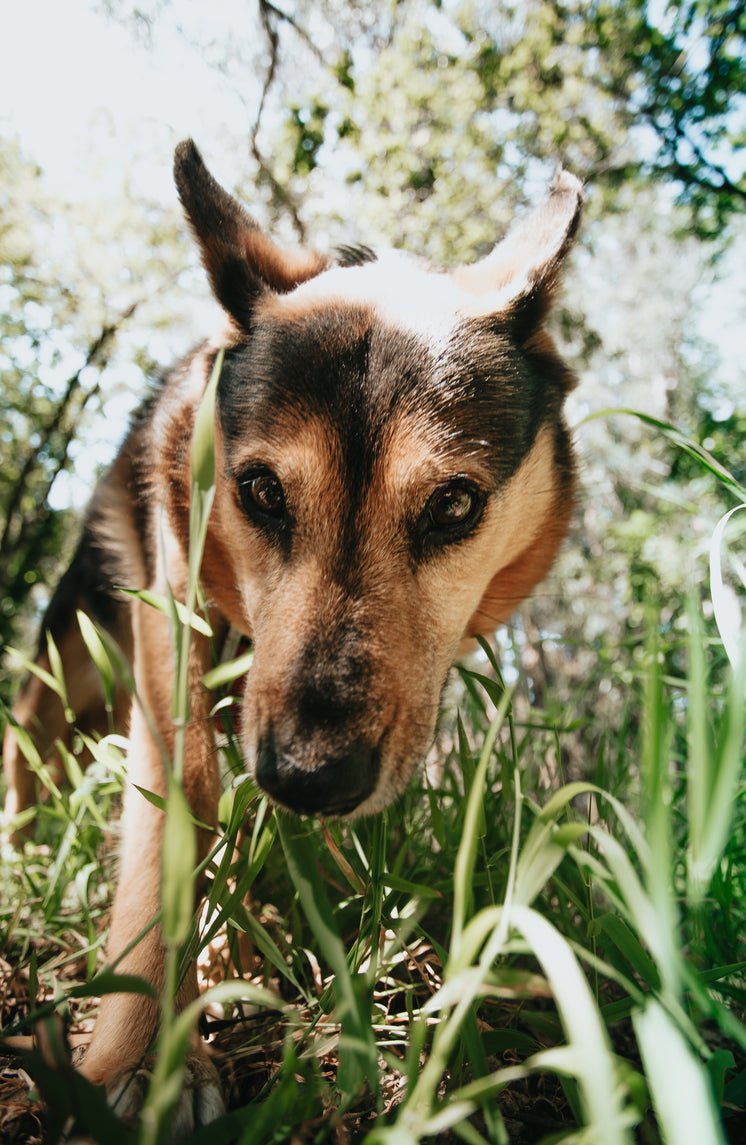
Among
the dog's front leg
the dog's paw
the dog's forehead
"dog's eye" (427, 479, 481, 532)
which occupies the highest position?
the dog's forehead

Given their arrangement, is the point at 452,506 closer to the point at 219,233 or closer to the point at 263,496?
the point at 263,496

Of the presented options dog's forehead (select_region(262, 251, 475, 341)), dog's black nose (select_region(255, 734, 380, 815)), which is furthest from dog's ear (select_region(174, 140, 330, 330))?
dog's black nose (select_region(255, 734, 380, 815))

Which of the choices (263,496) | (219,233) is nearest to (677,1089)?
(263,496)

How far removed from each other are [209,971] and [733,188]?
9.37 meters

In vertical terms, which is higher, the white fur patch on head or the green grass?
the white fur patch on head

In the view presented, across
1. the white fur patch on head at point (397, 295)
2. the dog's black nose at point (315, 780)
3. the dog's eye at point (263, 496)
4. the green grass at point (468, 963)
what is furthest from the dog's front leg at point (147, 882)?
→ the white fur patch on head at point (397, 295)

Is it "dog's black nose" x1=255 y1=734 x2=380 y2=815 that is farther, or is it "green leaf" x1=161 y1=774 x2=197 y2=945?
"dog's black nose" x1=255 y1=734 x2=380 y2=815

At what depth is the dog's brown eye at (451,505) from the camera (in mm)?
2014

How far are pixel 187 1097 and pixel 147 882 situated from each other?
69 cm

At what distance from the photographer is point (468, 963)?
89 cm

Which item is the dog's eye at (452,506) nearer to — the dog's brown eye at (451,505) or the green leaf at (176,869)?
the dog's brown eye at (451,505)

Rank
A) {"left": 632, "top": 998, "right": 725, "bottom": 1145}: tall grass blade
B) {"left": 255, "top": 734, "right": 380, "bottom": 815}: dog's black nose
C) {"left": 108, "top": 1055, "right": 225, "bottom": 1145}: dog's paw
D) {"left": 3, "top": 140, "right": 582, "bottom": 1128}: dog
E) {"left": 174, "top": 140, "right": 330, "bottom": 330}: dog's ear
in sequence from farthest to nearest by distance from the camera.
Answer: {"left": 174, "top": 140, "right": 330, "bottom": 330}: dog's ear < {"left": 3, "top": 140, "right": 582, "bottom": 1128}: dog < {"left": 255, "top": 734, "right": 380, "bottom": 815}: dog's black nose < {"left": 108, "top": 1055, "right": 225, "bottom": 1145}: dog's paw < {"left": 632, "top": 998, "right": 725, "bottom": 1145}: tall grass blade

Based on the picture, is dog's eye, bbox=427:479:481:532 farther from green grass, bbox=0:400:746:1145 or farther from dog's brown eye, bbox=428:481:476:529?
green grass, bbox=0:400:746:1145

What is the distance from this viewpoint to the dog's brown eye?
2.01 metres
